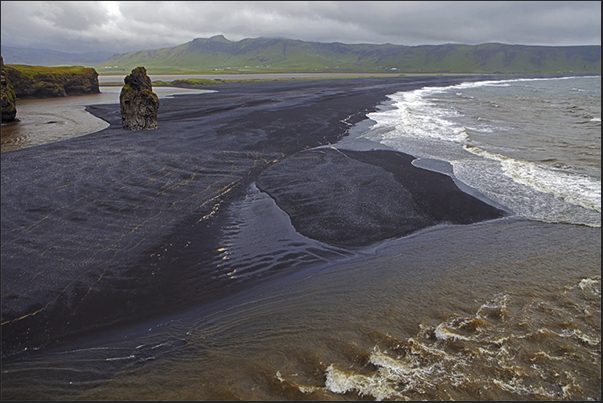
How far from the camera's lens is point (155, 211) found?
1188cm

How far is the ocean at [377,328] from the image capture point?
571 cm

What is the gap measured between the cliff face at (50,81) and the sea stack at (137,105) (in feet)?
98.8

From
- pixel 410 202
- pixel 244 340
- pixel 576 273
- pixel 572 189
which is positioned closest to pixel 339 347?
pixel 244 340

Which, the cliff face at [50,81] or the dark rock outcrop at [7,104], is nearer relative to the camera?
the dark rock outcrop at [7,104]

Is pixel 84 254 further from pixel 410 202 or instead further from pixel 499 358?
pixel 410 202

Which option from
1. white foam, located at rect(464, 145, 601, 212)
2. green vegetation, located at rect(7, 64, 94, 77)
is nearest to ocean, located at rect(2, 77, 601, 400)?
white foam, located at rect(464, 145, 601, 212)

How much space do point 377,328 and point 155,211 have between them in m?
8.48

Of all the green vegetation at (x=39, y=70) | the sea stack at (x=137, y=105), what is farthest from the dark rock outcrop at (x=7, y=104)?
the green vegetation at (x=39, y=70)

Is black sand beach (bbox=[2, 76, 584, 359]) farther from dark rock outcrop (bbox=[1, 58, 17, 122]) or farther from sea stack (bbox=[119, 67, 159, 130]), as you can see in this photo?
dark rock outcrop (bbox=[1, 58, 17, 122])

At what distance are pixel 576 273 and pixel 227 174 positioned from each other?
13.1m

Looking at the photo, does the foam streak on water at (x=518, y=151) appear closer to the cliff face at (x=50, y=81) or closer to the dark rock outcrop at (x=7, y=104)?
the dark rock outcrop at (x=7, y=104)

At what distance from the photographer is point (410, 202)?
44.1 feet

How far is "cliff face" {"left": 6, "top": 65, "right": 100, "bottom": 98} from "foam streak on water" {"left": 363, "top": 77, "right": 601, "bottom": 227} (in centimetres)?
4328

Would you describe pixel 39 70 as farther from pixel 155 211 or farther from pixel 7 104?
pixel 155 211
